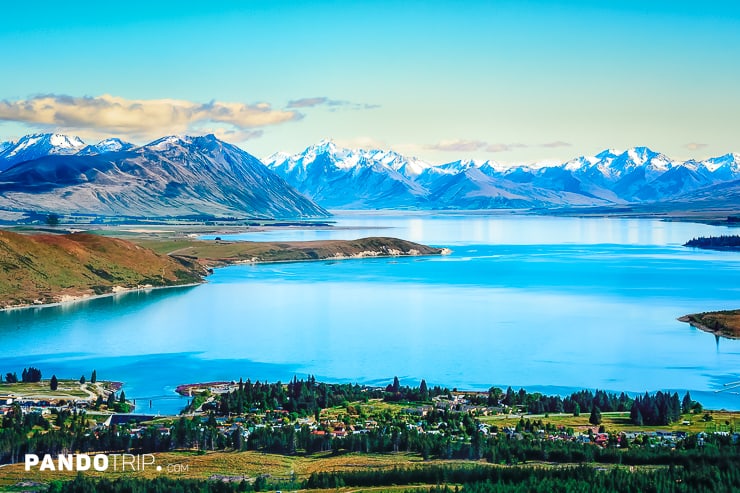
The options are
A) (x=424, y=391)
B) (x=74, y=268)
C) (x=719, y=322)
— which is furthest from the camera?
(x=74, y=268)

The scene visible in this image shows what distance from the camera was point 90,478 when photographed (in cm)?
4019

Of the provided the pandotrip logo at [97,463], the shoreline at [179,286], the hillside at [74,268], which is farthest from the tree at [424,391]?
the hillside at [74,268]

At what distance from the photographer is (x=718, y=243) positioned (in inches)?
7249

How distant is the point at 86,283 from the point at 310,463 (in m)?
73.2

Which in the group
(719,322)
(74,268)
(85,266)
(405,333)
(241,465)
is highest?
(85,266)

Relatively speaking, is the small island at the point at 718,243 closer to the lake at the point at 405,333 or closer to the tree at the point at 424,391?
the lake at the point at 405,333

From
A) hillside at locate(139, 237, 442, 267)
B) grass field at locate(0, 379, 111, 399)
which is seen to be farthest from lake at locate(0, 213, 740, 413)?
hillside at locate(139, 237, 442, 267)

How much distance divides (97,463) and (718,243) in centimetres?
16317

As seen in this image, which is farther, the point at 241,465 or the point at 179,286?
the point at 179,286

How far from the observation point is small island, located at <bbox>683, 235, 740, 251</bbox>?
180000 mm

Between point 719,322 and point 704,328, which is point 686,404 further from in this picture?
point 719,322

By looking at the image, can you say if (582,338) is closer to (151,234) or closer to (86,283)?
(86,283)

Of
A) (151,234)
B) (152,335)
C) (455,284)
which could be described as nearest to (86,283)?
(152,335)

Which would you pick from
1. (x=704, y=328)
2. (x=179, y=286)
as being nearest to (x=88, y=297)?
(x=179, y=286)
